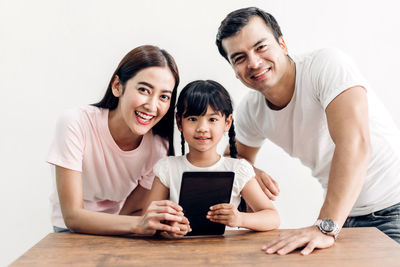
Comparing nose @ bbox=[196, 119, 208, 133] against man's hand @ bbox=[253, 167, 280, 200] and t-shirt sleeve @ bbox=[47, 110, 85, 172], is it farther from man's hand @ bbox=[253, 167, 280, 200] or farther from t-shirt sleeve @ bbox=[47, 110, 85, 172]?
t-shirt sleeve @ bbox=[47, 110, 85, 172]

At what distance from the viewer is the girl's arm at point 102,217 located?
4.09 ft

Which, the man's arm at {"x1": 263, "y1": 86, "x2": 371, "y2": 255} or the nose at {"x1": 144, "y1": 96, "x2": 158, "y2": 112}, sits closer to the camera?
the man's arm at {"x1": 263, "y1": 86, "x2": 371, "y2": 255}

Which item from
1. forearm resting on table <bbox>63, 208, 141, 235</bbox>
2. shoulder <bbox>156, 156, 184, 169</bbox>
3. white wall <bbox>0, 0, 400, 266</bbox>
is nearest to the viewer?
forearm resting on table <bbox>63, 208, 141, 235</bbox>

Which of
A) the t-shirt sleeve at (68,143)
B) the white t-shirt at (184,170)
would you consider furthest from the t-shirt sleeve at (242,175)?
the t-shirt sleeve at (68,143)

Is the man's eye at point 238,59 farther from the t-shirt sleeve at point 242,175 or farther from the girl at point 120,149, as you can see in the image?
the t-shirt sleeve at point 242,175

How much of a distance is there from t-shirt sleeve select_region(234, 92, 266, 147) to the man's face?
24 cm

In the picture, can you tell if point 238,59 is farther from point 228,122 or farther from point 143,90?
point 143,90

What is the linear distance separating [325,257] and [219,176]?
0.36 m

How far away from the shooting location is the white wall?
228 cm

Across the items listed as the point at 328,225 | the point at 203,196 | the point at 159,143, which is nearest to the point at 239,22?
the point at 159,143

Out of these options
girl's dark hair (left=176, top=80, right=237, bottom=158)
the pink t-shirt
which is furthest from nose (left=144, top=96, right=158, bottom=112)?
the pink t-shirt

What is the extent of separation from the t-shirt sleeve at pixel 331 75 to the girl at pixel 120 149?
504 mm

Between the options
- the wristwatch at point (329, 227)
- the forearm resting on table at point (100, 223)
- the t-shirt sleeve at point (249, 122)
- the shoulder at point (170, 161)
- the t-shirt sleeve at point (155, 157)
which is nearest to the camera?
the wristwatch at point (329, 227)

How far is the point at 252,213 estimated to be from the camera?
1.35 metres
